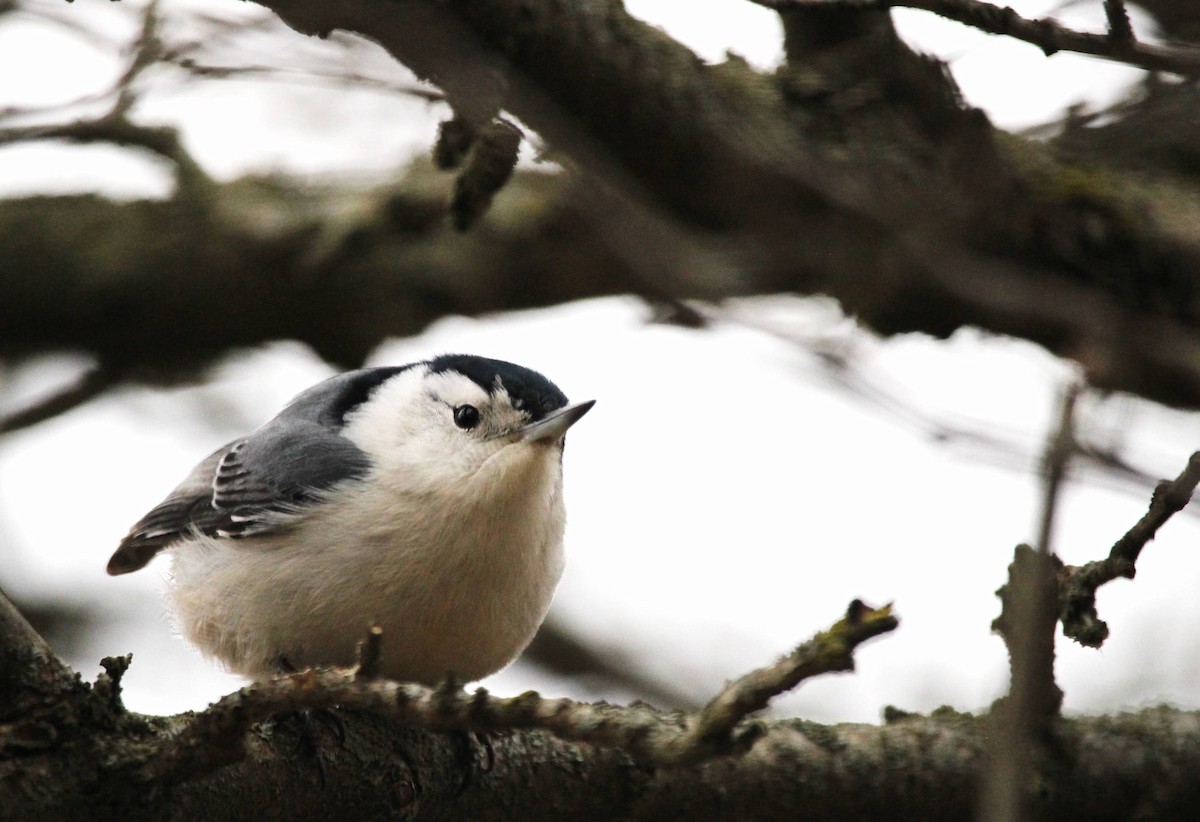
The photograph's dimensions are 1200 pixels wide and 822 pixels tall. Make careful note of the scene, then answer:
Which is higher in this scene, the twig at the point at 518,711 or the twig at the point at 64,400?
the twig at the point at 64,400

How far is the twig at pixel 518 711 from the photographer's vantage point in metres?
1.39

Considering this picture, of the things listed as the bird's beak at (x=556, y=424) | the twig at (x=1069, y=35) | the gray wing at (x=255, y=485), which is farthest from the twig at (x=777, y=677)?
the gray wing at (x=255, y=485)

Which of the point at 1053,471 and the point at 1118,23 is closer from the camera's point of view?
the point at 1053,471

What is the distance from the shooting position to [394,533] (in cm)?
247

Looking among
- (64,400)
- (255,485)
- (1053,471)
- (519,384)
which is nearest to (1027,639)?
A: (1053,471)

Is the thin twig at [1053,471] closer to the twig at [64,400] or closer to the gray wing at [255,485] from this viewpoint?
the gray wing at [255,485]

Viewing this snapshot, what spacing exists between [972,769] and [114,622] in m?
2.41

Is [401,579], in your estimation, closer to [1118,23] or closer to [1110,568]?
[1110,568]

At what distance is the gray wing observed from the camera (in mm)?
2641

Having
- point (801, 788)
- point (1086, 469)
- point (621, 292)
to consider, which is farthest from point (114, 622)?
point (1086, 469)

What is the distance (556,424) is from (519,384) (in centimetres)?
17

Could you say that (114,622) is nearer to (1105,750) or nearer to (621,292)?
(621,292)

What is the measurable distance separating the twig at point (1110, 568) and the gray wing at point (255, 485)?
54.1 inches

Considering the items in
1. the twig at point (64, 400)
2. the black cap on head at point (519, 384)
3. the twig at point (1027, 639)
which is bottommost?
the twig at point (1027, 639)
